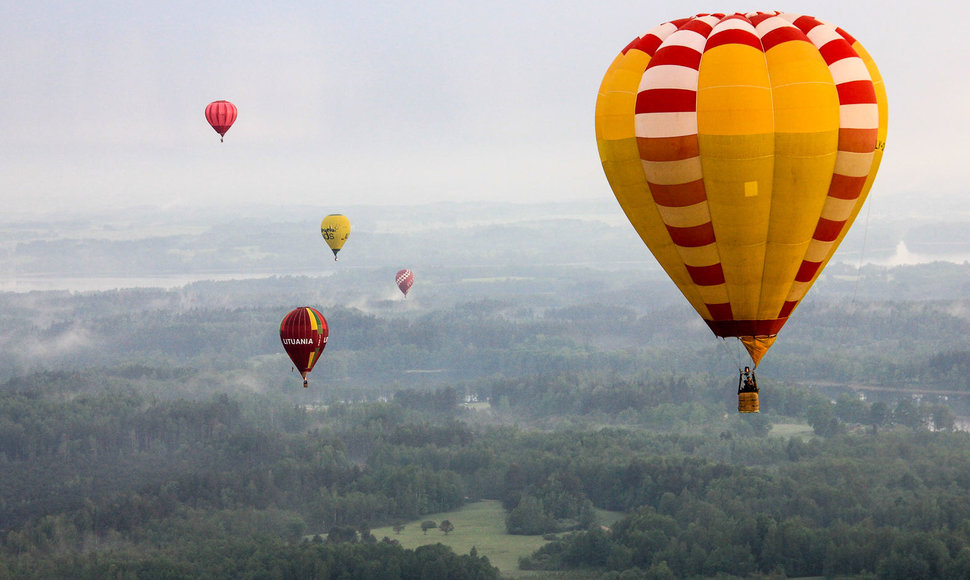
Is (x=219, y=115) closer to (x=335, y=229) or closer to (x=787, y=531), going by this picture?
(x=335, y=229)

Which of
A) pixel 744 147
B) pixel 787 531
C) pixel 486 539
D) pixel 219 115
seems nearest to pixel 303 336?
pixel 219 115

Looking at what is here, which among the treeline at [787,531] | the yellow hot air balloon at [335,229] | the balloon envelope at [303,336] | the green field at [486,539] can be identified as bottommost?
Result: the green field at [486,539]

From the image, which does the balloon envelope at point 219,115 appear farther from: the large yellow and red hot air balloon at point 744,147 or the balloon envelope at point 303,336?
the large yellow and red hot air balloon at point 744,147

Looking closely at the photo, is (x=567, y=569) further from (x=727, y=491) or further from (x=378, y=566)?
(x=727, y=491)

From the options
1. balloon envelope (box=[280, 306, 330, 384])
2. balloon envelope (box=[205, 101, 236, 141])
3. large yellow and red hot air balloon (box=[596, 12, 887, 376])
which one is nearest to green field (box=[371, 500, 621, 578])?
balloon envelope (box=[280, 306, 330, 384])

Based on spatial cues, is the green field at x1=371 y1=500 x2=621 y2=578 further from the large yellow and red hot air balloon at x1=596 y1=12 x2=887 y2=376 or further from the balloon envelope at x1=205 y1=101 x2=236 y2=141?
the large yellow and red hot air balloon at x1=596 y1=12 x2=887 y2=376

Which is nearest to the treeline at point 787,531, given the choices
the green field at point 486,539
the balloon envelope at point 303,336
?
the green field at point 486,539
